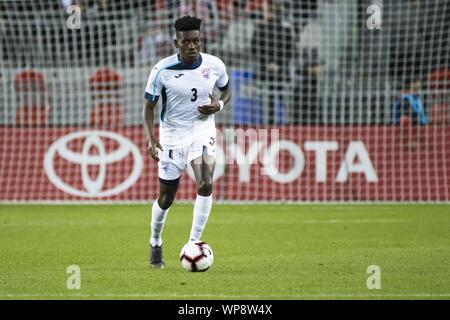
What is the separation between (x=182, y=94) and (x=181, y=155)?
541 mm

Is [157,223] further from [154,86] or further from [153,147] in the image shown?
[154,86]

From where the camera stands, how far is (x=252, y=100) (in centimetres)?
1772

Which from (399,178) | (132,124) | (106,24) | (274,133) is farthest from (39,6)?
(399,178)

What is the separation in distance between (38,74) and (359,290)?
38.5ft

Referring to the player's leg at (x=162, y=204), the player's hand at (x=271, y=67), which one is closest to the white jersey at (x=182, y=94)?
the player's leg at (x=162, y=204)

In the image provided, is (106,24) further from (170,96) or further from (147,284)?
(147,284)

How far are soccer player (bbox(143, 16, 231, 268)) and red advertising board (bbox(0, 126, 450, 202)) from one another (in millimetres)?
7187

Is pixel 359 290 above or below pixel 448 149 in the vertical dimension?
above

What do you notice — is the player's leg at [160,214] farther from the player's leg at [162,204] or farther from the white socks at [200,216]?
the white socks at [200,216]

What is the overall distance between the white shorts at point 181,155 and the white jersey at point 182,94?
0.05 meters

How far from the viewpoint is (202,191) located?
9.12 meters

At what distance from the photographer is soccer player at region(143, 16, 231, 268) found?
9164mm

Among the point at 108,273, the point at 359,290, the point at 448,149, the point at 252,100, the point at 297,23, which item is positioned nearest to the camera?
the point at 359,290

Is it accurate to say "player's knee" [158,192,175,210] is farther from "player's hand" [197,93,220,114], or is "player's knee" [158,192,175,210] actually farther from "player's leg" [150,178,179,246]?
"player's hand" [197,93,220,114]
